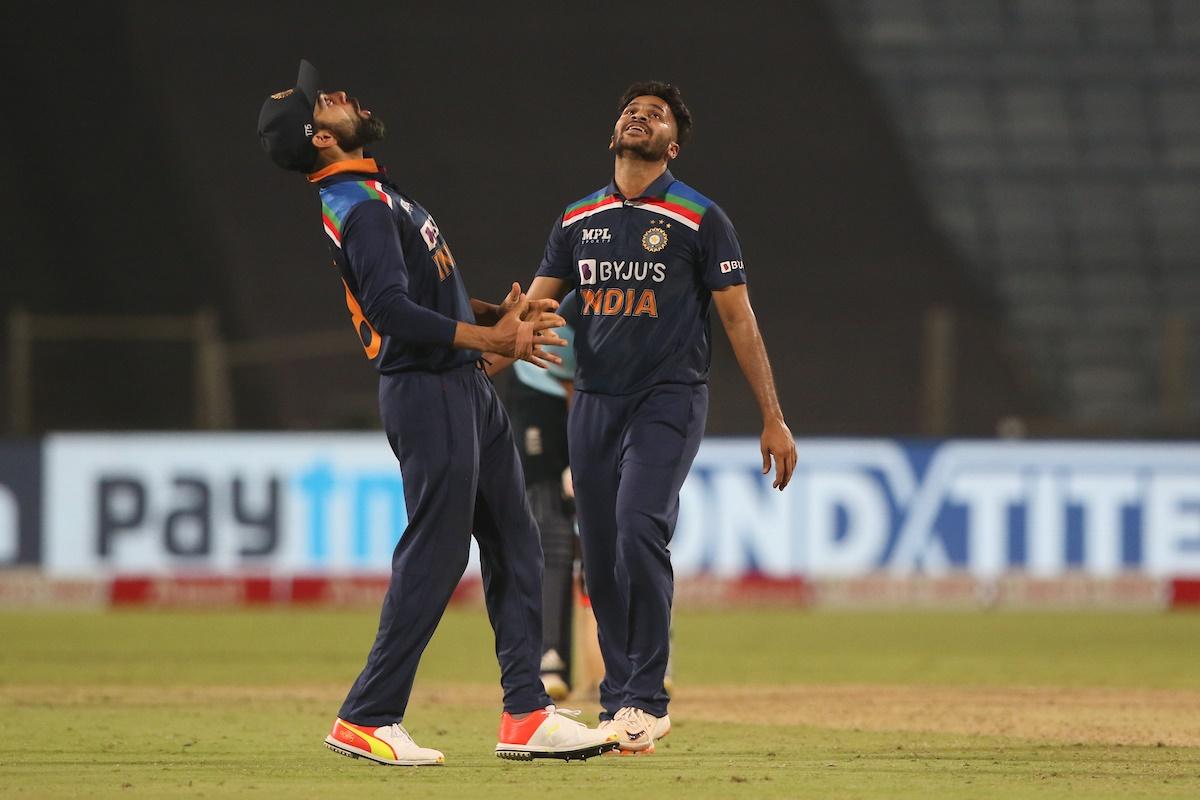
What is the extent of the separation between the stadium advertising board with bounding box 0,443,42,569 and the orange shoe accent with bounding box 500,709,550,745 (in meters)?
9.94

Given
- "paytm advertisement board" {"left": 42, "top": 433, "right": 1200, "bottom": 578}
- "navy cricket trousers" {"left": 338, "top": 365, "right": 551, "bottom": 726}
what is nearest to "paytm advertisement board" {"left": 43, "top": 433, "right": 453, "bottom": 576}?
"paytm advertisement board" {"left": 42, "top": 433, "right": 1200, "bottom": 578}

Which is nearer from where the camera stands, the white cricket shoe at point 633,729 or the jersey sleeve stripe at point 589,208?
the white cricket shoe at point 633,729

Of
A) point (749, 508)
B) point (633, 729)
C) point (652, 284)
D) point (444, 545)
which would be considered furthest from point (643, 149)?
point (749, 508)

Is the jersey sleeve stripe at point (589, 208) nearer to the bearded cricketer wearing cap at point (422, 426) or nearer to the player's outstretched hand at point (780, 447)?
the bearded cricketer wearing cap at point (422, 426)

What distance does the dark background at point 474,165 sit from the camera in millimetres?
23594

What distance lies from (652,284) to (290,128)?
1436mm

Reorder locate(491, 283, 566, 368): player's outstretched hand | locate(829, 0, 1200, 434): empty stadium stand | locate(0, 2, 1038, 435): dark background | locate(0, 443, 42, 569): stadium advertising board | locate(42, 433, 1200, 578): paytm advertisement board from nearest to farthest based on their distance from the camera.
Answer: locate(491, 283, 566, 368): player's outstretched hand < locate(0, 443, 42, 569): stadium advertising board < locate(42, 433, 1200, 578): paytm advertisement board < locate(0, 2, 1038, 435): dark background < locate(829, 0, 1200, 434): empty stadium stand

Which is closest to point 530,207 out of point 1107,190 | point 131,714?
point 1107,190

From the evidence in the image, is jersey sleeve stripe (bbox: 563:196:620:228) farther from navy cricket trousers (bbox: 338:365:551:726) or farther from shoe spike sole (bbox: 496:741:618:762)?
shoe spike sole (bbox: 496:741:618:762)

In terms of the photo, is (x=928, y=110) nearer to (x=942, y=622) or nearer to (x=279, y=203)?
(x=279, y=203)

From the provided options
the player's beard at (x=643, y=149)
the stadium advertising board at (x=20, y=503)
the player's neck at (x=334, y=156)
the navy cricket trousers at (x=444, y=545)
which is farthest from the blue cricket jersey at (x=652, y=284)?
the stadium advertising board at (x=20, y=503)

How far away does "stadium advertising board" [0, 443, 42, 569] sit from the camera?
15891mm

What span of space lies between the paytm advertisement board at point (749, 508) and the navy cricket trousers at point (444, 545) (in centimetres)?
912

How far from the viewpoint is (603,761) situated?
7.08 metres
